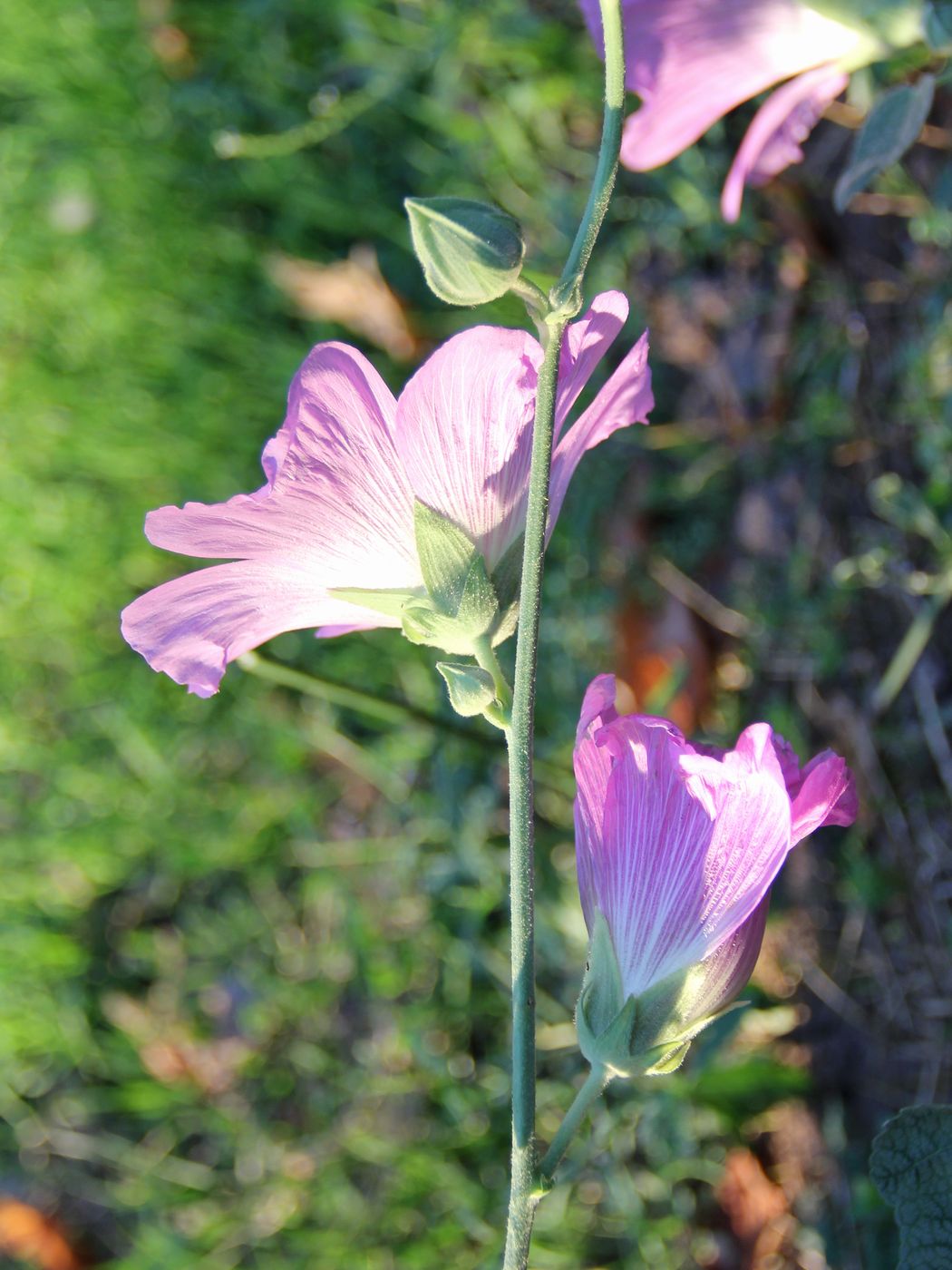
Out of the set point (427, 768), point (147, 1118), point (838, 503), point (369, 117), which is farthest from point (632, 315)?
point (147, 1118)

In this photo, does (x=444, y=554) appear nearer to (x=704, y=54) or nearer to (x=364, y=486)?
(x=364, y=486)

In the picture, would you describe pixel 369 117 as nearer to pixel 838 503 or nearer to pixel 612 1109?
pixel 838 503

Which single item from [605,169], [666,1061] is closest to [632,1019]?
[666,1061]

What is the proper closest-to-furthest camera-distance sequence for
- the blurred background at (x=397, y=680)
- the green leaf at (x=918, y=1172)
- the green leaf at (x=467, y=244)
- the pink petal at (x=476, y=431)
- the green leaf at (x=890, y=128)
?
the green leaf at (x=467, y=244)
the pink petal at (x=476, y=431)
the green leaf at (x=918, y=1172)
the green leaf at (x=890, y=128)
the blurred background at (x=397, y=680)

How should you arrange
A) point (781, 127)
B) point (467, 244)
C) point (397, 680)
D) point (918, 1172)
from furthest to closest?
point (397, 680)
point (781, 127)
point (918, 1172)
point (467, 244)

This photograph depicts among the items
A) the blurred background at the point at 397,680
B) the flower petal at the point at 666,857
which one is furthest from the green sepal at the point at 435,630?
the blurred background at the point at 397,680

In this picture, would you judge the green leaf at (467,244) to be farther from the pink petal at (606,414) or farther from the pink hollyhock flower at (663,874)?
the pink hollyhock flower at (663,874)

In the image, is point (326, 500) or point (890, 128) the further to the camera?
point (890, 128)
